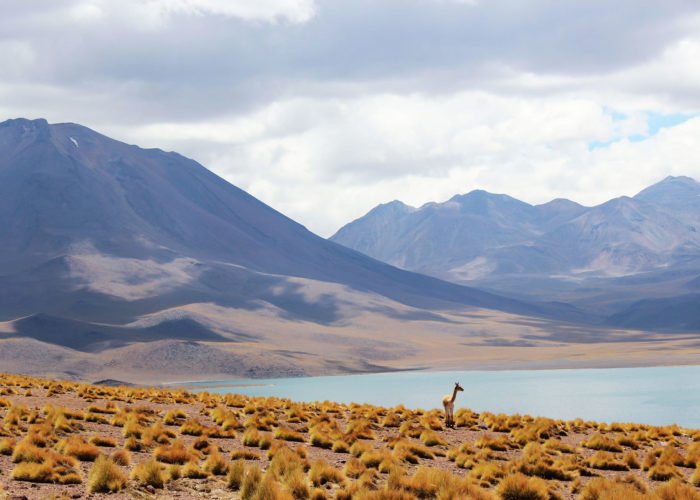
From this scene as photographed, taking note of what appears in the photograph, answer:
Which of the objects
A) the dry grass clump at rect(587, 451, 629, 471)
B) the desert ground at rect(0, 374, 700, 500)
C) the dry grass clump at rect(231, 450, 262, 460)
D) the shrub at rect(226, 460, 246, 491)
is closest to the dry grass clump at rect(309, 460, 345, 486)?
the desert ground at rect(0, 374, 700, 500)

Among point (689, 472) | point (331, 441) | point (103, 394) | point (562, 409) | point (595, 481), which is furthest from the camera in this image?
point (562, 409)

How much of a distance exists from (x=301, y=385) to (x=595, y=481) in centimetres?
12516

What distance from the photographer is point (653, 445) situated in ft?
86.2

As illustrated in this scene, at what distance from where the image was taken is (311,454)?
21453 mm

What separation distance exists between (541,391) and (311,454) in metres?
86.5

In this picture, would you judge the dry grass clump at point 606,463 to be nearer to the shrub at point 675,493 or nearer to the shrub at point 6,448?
the shrub at point 675,493

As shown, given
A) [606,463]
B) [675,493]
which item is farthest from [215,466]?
[606,463]

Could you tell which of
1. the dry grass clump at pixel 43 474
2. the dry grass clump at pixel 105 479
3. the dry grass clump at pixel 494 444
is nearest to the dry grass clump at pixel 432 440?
the dry grass clump at pixel 494 444

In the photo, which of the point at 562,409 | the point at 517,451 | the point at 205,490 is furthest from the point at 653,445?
the point at 562,409

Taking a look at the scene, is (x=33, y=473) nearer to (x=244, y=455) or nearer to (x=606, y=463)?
(x=244, y=455)

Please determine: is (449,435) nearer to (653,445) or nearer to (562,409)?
(653,445)

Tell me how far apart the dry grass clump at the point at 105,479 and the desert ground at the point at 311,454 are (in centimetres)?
2

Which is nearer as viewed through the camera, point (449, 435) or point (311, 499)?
point (311, 499)

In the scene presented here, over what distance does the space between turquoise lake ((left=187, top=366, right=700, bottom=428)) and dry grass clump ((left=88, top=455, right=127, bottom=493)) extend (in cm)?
4988
